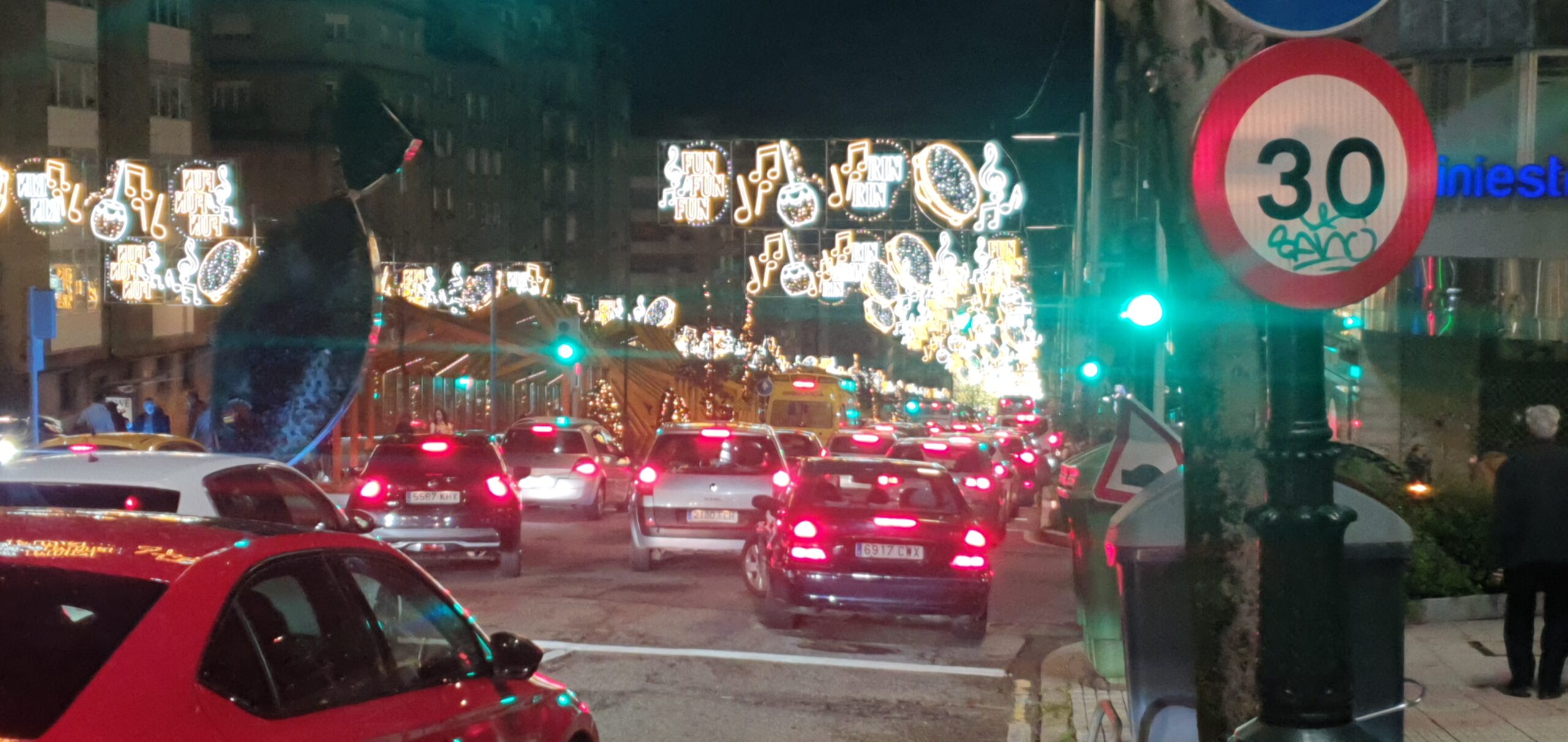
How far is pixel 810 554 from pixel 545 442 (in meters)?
12.5

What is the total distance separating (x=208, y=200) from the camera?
27844 millimetres

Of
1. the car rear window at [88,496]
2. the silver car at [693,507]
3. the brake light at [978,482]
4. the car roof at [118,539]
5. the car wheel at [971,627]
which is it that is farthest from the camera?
the brake light at [978,482]

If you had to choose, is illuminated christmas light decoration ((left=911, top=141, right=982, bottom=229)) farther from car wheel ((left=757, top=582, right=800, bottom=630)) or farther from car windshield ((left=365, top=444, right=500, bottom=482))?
car wheel ((left=757, top=582, right=800, bottom=630))

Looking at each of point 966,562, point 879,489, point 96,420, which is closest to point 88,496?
point 966,562

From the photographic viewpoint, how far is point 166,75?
4622cm

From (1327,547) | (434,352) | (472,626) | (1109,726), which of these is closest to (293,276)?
(434,352)

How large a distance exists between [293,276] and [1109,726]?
19.0 meters

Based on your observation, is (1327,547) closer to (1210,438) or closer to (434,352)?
(1210,438)

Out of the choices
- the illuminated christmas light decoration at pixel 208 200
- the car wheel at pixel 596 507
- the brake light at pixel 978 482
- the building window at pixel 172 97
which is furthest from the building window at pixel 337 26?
the brake light at pixel 978 482

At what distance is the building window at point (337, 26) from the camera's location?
207 feet

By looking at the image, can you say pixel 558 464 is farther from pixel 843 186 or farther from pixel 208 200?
pixel 208 200

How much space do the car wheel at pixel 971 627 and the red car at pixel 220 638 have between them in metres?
8.42

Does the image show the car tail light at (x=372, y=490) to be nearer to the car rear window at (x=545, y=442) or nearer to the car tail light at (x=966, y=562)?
the car tail light at (x=966, y=562)

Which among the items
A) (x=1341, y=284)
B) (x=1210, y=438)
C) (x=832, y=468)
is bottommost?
(x=832, y=468)
